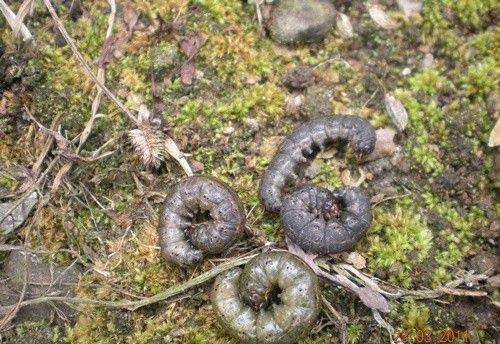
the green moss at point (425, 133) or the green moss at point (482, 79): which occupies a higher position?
the green moss at point (482, 79)

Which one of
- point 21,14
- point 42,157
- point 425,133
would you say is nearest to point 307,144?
point 425,133

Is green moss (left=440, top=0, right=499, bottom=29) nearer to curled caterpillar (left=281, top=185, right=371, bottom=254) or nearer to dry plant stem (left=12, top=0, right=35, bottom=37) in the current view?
curled caterpillar (left=281, top=185, right=371, bottom=254)

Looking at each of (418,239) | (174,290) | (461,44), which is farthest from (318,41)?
(174,290)

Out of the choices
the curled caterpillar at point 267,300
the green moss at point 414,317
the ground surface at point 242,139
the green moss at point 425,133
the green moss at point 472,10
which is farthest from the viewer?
the green moss at point 472,10

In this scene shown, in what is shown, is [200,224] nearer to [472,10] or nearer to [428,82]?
[428,82]

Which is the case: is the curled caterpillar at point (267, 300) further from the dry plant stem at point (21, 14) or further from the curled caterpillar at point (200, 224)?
the dry plant stem at point (21, 14)

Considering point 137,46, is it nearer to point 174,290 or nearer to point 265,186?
point 265,186

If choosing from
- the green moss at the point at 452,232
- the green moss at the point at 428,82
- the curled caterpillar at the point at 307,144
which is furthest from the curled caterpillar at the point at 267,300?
the green moss at the point at 428,82
